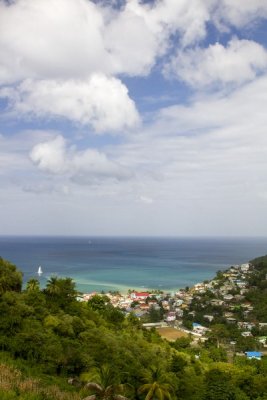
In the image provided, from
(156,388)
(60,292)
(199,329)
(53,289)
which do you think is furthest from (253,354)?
(156,388)

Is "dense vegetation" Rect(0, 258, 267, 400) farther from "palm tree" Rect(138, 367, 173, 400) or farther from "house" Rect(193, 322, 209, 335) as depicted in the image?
"house" Rect(193, 322, 209, 335)

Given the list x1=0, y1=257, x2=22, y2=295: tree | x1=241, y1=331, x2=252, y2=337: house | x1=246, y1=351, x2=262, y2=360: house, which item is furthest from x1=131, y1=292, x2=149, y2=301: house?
x1=0, y1=257, x2=22, y2=295: tree

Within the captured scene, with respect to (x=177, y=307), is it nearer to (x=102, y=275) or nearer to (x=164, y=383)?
(x=102, y=275)

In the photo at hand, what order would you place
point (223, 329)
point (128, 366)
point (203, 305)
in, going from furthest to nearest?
1. point (203, 305)
2. point (223, 329)
3. point (128, 366)

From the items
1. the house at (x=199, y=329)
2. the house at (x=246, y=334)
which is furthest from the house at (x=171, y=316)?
the house at (x=246, y=334)

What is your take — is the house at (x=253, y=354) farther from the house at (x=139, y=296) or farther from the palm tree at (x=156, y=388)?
the house at (x=139, y=296)

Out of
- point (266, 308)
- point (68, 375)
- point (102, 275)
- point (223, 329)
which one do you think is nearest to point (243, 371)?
point (68, 375)

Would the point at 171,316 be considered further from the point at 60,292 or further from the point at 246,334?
the point at 60,292
